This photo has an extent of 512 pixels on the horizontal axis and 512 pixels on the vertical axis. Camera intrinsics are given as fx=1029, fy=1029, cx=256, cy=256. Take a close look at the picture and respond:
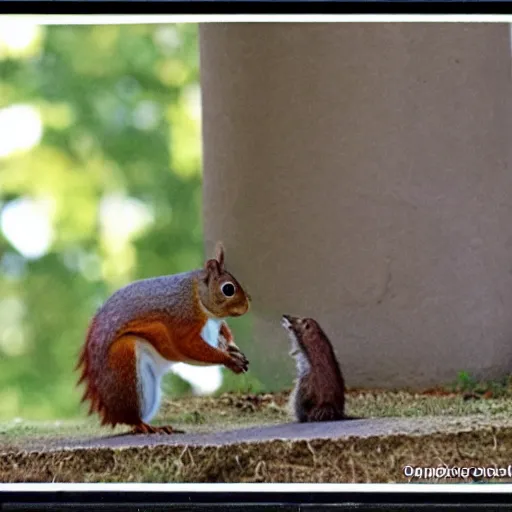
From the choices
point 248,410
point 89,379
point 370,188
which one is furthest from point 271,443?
point 370,188

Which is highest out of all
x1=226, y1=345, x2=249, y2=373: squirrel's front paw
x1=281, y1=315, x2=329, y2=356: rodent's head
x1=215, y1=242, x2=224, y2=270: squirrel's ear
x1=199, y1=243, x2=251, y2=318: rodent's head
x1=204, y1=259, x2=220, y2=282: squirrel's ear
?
x1=215, y1=242, x2=224, y2=270: squirrel's ear

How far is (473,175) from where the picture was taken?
5.19ft

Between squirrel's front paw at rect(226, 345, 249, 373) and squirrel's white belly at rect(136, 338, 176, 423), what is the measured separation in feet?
0.30

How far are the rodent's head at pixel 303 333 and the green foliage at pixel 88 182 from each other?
0.17 m

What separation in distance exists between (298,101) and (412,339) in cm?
41

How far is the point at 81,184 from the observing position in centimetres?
162

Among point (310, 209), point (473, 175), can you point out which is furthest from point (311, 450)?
point (473, 175)

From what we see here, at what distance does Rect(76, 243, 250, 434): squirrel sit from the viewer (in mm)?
1539

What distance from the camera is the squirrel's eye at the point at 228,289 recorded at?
156cm

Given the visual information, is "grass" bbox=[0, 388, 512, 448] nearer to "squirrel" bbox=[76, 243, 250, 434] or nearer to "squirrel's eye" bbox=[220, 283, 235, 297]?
"squirrel" bbox=[76, 243, 250, 434]

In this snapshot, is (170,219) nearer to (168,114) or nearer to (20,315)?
(168,114)

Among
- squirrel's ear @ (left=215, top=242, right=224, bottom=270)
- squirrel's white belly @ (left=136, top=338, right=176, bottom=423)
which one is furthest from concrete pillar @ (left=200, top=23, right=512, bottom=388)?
squirrel's white belly @ (left=136, top=338, right=176, bottom=423)

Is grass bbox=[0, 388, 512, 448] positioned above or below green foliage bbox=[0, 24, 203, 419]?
below

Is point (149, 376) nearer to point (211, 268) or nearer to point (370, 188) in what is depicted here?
point (211, 268)
